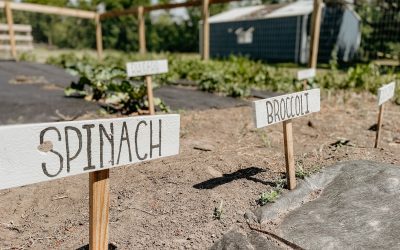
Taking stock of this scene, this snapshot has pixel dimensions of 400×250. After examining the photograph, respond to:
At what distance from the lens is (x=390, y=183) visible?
7.58 feet

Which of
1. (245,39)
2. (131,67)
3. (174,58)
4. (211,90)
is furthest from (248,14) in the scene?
(131,67)

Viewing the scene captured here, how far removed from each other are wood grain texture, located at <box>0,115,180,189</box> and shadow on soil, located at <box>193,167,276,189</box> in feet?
2.70

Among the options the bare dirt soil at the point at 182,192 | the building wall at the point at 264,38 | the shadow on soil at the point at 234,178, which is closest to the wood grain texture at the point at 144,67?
the bare dirt soil at the point at 182,192

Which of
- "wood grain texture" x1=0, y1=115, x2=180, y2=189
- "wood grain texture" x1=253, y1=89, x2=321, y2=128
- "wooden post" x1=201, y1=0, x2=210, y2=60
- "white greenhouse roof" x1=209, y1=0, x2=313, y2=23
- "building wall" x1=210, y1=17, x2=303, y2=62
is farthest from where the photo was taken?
"building wall" x1=210, y1=17, x2=303, y2=62

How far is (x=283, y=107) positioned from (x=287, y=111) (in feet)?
0.18

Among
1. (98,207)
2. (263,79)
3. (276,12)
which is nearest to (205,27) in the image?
(263,79)

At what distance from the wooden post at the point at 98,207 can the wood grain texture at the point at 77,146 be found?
3.5 inches

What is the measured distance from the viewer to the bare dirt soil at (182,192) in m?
1.99

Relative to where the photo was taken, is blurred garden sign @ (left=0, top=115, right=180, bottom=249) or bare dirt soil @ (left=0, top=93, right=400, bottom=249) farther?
bare dirt soil @ (left=0, top=93, right=400, bottom=249)

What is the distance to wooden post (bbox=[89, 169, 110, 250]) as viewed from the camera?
4.99ft

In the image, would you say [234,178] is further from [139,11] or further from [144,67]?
[139,11]

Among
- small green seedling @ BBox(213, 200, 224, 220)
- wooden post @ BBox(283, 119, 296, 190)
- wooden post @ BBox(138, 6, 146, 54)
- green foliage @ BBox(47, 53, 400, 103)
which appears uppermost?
wooden post @ BBox(138, 6, 146, 54)

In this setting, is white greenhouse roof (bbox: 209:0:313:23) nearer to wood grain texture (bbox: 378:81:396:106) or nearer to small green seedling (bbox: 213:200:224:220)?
wood grain texture (bbox: 378:81:396:106)

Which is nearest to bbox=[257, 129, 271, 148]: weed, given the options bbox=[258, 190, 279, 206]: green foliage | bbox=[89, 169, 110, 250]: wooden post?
bbox=[258, 190, 279, 206]: green foliage
